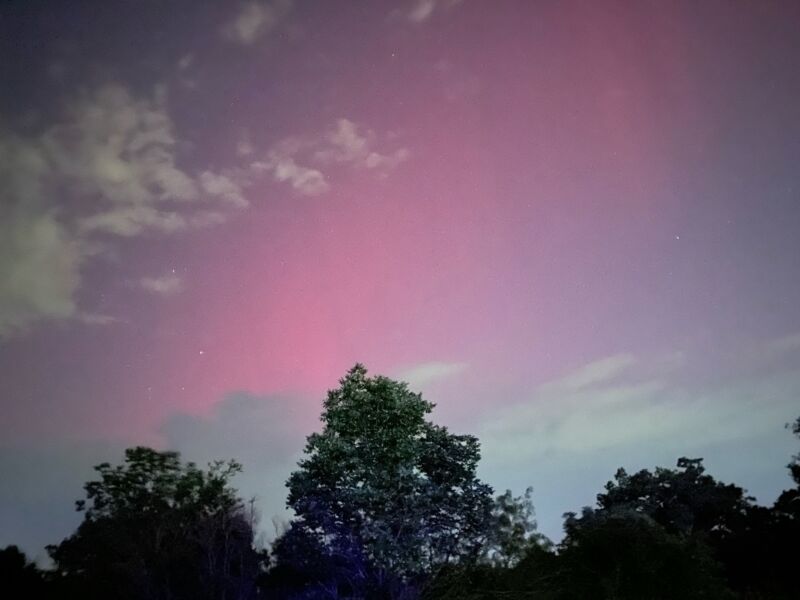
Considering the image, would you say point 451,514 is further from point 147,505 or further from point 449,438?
point 147,505

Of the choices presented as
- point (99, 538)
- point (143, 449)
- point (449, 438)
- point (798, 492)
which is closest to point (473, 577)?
point (449, 438)

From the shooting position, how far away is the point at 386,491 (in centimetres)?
2644

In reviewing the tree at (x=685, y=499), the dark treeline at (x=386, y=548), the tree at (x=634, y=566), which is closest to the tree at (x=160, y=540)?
the dark treeline at (x=386, y=548)

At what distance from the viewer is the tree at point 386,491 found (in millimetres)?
25906

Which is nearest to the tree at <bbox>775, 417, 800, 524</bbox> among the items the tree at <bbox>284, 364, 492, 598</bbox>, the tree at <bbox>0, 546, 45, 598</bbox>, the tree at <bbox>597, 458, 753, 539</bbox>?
the tree at <bbox>597, 458, 753, 539</bbox>

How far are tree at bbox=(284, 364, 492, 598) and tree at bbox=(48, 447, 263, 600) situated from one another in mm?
5783

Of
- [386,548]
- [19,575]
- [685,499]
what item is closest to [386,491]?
[386,548]

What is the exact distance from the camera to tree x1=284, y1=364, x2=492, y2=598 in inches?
1020

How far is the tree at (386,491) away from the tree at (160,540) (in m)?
5.78

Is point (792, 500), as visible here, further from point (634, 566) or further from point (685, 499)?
point (634, 566)

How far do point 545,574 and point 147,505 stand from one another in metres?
28.7

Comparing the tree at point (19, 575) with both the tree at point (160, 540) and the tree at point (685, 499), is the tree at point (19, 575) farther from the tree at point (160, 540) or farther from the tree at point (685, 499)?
the tree at point (685, 499)

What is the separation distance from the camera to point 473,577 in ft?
88.6

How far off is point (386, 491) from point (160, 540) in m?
16.1
